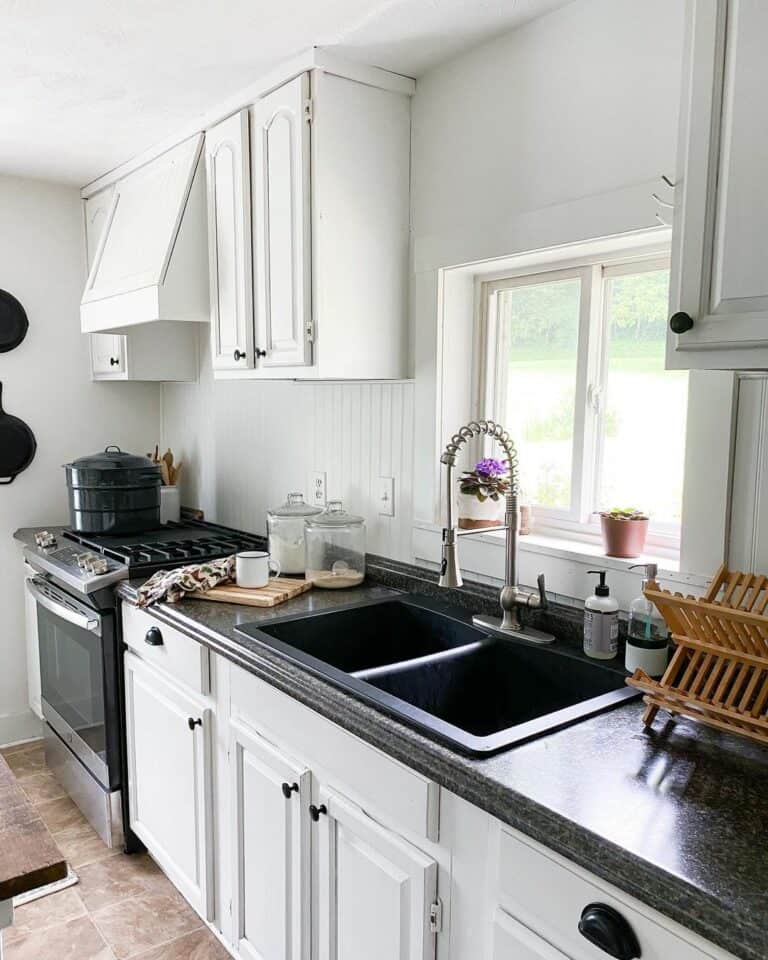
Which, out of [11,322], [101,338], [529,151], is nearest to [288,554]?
[529,151]

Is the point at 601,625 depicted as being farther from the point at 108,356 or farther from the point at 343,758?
the point at 108,356

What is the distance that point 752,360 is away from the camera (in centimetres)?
110

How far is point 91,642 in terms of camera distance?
241 centimetres

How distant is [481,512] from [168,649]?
2.98 feet

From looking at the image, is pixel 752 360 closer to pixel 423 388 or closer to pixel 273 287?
pixel 423 388

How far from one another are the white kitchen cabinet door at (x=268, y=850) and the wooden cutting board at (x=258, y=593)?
35 centimetres

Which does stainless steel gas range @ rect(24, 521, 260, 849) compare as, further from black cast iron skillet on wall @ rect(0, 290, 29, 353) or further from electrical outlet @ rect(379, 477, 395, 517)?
black cast iron skillet on wall @ rect(0, 290, 29, 353)

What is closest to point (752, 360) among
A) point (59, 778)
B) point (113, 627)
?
point (113, 627)

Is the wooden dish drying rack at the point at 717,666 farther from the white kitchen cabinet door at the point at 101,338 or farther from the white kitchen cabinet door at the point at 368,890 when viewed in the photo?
the white kitchen cabinet door at the point at 101,338

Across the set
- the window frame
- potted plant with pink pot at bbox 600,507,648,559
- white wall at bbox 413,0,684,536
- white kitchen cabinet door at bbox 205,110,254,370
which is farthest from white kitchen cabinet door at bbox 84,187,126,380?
potted plant with pink pot at bbox 600,507,648,559

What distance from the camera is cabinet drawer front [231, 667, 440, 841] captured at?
125cm

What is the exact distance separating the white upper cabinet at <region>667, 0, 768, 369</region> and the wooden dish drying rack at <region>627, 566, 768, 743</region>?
14.8 inches

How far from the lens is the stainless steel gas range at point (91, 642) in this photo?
7.69ft

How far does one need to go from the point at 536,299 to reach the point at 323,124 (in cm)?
71
